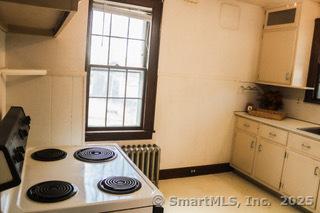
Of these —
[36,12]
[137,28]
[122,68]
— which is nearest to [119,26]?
[137,28]

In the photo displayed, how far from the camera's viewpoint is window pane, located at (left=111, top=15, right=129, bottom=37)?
295cm

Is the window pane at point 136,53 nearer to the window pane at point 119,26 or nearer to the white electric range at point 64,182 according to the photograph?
the window pane at point 119,26

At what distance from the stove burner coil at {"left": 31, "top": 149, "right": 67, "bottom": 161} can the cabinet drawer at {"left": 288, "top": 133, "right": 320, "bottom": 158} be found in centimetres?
247

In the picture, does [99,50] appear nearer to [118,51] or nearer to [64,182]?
[118,51]

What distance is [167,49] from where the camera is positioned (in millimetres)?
3250

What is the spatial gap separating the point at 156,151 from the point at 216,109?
1132 mm

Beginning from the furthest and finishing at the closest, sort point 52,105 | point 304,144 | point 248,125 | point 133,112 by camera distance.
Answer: point 248,125
point 133,112
point 304,144
point 52,105

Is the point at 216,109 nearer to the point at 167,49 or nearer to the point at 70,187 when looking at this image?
the point at 167,49

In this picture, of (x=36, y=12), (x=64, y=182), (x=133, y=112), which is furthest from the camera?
(x=133, y=112)

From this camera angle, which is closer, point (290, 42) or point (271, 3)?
point (290, 42)

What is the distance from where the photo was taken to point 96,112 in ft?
9.96

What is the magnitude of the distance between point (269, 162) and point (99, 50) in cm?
244

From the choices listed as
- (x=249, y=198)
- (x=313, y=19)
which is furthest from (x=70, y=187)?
(x=313, y=19)

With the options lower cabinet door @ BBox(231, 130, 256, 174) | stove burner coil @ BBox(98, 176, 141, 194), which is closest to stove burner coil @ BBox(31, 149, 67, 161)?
stove burner coil @ BBox(98, 176, 141, 194)
